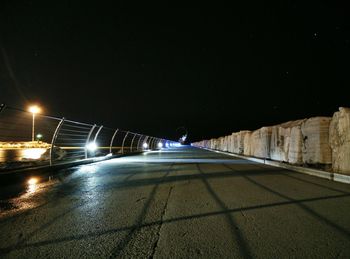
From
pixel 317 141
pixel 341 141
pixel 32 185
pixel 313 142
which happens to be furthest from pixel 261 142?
pixel 32 185

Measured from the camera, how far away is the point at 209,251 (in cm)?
266

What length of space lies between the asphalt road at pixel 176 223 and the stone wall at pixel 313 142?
2.10 meters

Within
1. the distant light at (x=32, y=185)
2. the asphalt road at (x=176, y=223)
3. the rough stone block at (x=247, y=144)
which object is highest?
the rough stone block at (x=247, y=144)

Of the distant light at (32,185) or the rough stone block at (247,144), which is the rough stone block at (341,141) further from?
the rough stone block at (247,144)

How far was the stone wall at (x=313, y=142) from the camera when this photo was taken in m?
7.56

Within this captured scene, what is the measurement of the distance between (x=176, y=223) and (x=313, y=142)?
7013 millimetres

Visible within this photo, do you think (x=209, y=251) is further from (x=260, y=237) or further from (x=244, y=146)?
(x=244, y=146)

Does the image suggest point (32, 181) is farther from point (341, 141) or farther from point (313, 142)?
point (313, 142)

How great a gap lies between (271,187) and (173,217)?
3045mm

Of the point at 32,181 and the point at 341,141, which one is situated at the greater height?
the point at 341,141

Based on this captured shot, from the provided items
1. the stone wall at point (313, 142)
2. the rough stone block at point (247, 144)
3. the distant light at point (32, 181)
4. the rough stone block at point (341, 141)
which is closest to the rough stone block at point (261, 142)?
the stone wall at point (313, 142)

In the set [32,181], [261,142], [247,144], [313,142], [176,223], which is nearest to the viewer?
[176,223]

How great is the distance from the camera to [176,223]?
350cm

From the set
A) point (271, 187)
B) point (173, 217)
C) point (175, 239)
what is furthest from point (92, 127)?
point (175, 239)
